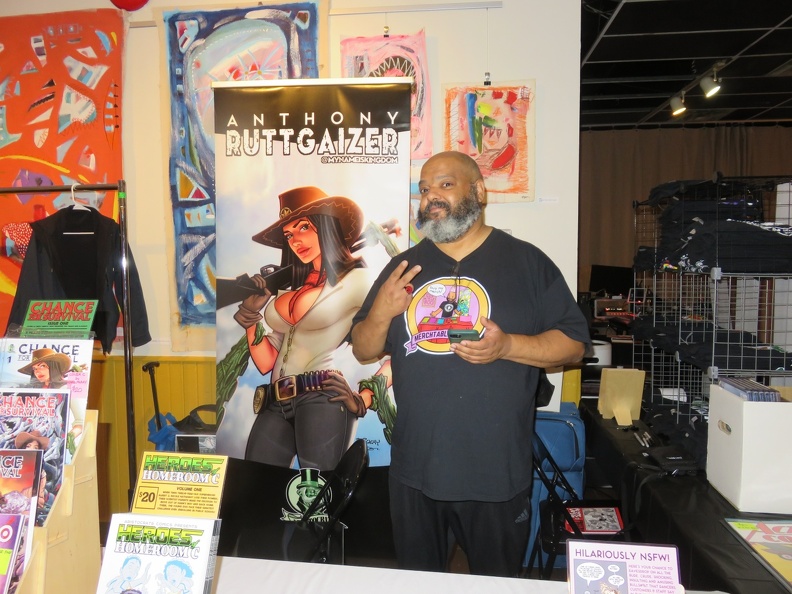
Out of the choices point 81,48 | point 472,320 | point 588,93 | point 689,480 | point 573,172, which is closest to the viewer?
point 472,320

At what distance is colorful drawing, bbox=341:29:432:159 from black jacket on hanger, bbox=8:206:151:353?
144 centimetres

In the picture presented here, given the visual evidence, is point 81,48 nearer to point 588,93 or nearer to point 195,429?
point 195,429

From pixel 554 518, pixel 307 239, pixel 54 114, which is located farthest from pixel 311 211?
pixel 554 518

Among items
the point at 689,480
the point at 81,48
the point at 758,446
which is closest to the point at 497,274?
the point at 758,446

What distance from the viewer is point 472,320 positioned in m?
1.72

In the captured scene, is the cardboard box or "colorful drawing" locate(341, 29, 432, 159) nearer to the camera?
the cardboard box

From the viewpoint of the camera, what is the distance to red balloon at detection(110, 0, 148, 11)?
2.90 meters

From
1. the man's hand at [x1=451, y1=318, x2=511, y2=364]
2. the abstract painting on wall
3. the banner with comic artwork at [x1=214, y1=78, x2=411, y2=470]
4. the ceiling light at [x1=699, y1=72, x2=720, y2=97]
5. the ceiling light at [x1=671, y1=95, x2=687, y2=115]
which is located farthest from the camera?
the ceiling light at [x1=671, y1=95, x2=687, y2=115]

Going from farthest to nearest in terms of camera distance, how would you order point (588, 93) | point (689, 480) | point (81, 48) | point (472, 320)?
point (588, 93), point (81, 48), point (689, 480), point (472, 320)

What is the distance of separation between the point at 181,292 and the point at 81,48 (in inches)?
55.0

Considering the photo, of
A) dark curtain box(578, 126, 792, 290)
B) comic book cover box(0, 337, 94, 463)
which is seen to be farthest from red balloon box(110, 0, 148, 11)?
dark curtain box(578, 126, 792, 290)

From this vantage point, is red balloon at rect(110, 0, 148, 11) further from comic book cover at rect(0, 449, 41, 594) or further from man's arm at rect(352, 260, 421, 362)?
comic book cover at rect(0, 449, 41, 594)

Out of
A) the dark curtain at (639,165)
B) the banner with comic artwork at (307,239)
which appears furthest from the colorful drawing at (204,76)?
the dark curtain at (639,165)

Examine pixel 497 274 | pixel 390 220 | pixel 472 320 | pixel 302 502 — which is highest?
pixel 390 220
